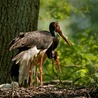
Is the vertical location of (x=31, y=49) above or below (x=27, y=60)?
above

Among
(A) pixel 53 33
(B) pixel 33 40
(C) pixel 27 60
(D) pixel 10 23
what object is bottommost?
(C) pixel 27 60

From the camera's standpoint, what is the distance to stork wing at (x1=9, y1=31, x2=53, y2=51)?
995 cm

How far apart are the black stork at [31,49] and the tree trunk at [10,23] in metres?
0.36

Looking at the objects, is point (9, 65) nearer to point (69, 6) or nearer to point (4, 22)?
point (4, 22)

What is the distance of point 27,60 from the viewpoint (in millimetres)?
10219

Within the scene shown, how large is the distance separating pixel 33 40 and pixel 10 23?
0.81 m

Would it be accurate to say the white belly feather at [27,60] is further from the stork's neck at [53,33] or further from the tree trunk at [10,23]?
the stork's neck at [53,33]

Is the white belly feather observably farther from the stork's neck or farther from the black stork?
the stork's neck

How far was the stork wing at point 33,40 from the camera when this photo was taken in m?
9.95

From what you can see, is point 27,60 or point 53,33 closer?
point 27,60

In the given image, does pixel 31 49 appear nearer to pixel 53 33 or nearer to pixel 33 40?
pixel 33 40

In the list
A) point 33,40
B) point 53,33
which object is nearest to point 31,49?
point 33,40

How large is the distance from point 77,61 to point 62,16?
147 centimetres

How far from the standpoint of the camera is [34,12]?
11.0 meters
